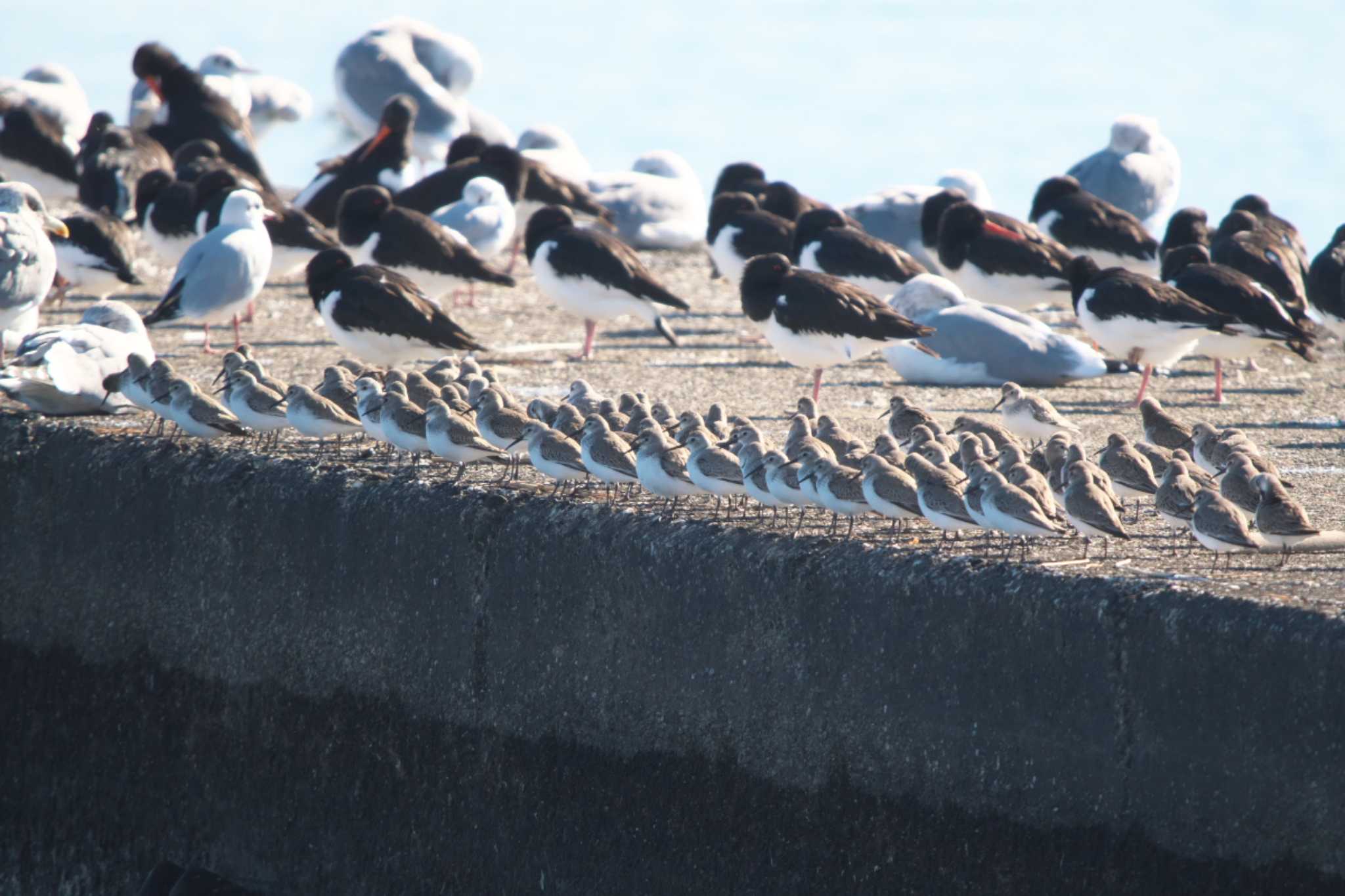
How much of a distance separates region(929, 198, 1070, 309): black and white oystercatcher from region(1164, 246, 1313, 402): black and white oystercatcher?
1917 mm

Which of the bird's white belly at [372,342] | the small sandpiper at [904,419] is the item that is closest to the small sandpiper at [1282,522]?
the small sandpiper at [904,419]

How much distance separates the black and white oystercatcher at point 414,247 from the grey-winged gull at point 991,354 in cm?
307

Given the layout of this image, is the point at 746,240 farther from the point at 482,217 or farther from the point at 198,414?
the point at 198,414

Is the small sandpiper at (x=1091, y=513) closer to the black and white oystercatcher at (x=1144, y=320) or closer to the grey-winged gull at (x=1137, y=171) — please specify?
the black and white oystercatcher at (x=1144, y=320)

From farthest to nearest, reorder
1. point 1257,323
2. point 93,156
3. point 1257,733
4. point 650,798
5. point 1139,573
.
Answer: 1. point 93,156
2. point 1257,323
3. point 650,798
4. point 1139,573
5. point 1257,733

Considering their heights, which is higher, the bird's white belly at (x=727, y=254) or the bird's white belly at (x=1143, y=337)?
the bird's white belly at (x=1143, y=337)

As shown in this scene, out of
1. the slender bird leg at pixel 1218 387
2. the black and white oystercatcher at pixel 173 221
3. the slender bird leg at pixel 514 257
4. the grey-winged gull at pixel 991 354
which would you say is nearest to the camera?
the slender bird leg at pixel 1218 387

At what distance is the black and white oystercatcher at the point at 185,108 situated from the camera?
59.2 feet

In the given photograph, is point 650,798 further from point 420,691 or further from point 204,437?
point 204,437

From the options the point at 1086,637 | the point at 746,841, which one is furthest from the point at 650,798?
the point at 1086,637

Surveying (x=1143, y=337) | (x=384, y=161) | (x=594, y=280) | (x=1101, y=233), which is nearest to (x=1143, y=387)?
(x=1143, y=337)

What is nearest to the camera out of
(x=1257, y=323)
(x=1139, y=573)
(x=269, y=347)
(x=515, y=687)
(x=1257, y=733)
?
(x=1257, y=733)

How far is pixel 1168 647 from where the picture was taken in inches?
168

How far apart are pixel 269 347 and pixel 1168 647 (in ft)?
25.7
